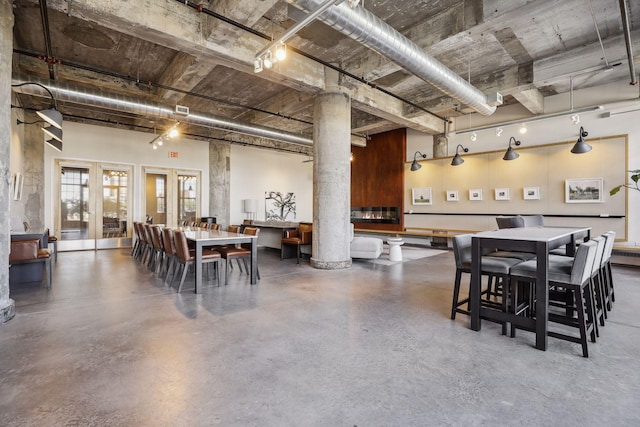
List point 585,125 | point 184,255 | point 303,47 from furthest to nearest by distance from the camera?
1. point 585,125
2. point 303,47
3. point 184,255

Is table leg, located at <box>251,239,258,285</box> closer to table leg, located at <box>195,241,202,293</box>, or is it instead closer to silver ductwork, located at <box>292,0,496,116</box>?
table leg, located at <box>195,241,202,293</box>

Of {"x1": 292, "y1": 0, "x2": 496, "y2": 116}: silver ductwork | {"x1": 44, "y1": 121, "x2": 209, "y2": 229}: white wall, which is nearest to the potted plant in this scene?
{"x1": 292, "y1": 0, "x2": 496, "y2": 116}: silver ductwork

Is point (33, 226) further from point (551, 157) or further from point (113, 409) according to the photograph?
point (551, 157)

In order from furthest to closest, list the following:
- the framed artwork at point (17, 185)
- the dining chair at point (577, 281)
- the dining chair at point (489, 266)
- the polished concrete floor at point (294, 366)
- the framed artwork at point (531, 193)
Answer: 1. the framed artwork at point (531, 193)
2. the framed artwork at point (17, 185)
3. the dining chair at point (489, 266)
4. the dining chair at point (577, 281)
5. the polished concrete floor at point (294, 366)

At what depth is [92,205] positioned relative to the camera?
9219mm

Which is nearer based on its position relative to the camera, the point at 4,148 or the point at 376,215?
the point at 4,148

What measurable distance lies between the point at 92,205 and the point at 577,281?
11.1 m

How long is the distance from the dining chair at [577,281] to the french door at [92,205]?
34.3 ft

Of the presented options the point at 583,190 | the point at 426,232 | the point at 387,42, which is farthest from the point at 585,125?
the point at 387,42

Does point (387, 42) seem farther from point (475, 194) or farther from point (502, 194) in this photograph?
point (475, 194)

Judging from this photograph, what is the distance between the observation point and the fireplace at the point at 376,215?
36.5 feet

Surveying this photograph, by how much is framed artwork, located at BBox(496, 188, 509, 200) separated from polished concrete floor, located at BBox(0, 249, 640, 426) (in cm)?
470

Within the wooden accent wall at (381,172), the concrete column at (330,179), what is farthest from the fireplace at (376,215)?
the concrete column at (330,179)

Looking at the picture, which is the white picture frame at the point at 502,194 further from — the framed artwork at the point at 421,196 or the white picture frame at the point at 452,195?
the framed artwork at the point at 421,196
